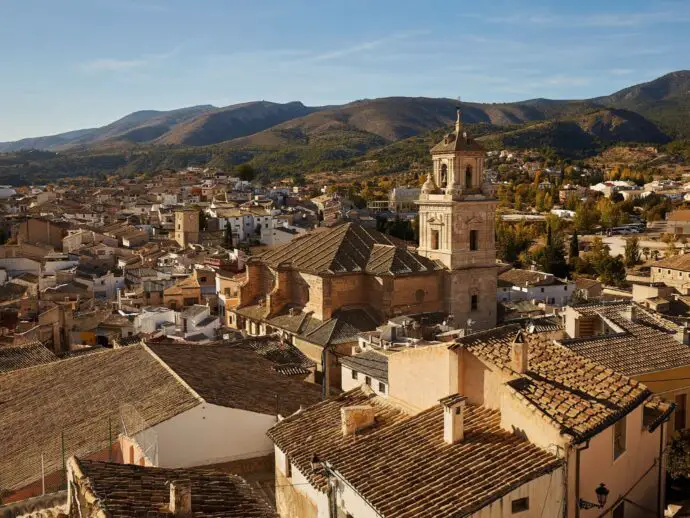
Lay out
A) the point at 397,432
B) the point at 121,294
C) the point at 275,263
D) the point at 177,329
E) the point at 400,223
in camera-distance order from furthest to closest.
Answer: the point at 400,223, the point at 121,294, the point at 275,263, the point at 177,329, the point at 397,432

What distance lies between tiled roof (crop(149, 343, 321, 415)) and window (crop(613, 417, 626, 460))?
19.3 ft

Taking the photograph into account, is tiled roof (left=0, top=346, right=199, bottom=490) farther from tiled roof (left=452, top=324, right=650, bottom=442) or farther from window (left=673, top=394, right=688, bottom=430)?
window (left=673, top=394, right=688, bottom=430)

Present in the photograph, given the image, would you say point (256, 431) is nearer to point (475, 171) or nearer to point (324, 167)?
point (475, 171)

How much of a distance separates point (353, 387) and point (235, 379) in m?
2.92

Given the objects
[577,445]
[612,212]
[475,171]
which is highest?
[475,171]

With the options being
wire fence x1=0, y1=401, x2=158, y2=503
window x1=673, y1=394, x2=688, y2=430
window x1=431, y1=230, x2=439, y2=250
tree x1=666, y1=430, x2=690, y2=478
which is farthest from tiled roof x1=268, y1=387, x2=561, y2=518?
window x1=431, y1=230, x2=439, y2=250

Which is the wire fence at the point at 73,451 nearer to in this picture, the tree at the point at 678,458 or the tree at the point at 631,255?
the tree at the point at 678,458

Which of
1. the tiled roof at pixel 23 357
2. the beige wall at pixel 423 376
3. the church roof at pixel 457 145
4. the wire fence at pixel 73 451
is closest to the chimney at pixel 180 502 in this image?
the beige wall at pixel 423 376

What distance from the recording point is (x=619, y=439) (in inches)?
→ 324

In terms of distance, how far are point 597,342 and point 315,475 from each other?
6264 mm

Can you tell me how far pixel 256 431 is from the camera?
12.2 meters

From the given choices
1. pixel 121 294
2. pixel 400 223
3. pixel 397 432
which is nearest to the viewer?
pixel 397 432

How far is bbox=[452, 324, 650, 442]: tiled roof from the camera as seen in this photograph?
7430 millimetres

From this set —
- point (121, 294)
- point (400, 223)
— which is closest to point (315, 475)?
point (121, 294)
